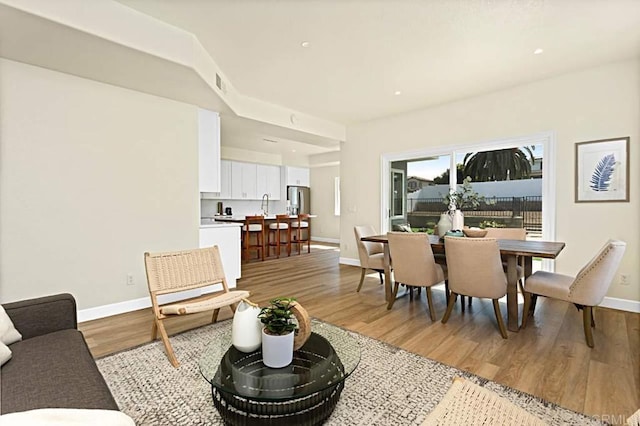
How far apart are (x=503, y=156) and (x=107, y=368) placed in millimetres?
5178

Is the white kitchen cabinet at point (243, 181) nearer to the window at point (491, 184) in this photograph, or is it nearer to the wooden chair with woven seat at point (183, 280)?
the window at point (491, 184)

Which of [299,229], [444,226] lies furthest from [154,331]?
[299,229]

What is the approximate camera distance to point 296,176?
32.4 feet

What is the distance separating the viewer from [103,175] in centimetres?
342

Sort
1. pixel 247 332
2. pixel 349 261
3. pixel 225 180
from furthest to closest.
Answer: pixel 225 180 → pixel 349 261 → pixel 247 332

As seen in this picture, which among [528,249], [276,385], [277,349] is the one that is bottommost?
[276,385]

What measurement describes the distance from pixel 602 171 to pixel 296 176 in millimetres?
7431

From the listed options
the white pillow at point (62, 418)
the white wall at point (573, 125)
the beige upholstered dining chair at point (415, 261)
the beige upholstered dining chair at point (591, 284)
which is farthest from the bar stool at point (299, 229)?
the white pillow at point (62, 418)

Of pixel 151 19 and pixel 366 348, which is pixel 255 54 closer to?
pixel 151 19

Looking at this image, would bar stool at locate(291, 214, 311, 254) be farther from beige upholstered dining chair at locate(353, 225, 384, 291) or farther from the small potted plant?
the small potted plant

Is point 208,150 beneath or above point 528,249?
above

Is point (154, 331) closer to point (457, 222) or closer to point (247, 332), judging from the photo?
point (247, 332)

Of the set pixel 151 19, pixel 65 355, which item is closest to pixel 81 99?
pixel 151 19

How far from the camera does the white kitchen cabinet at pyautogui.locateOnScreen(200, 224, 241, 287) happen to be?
4.43 meters
